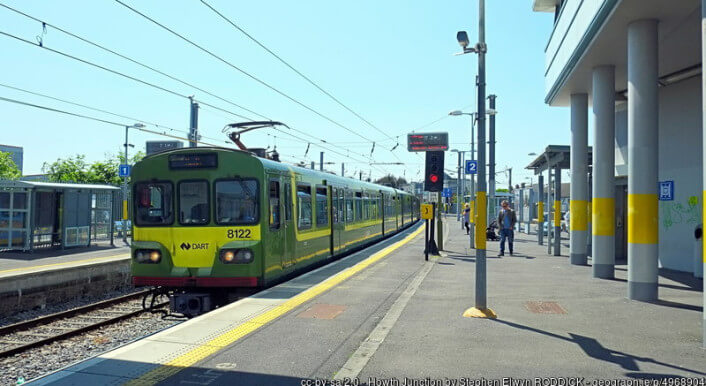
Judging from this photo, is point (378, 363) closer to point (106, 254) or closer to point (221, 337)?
point (221, 337)

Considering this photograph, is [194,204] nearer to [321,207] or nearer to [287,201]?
[287,201]

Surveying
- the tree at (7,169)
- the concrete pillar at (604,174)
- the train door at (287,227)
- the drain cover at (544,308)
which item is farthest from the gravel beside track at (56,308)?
the tree at (7,169)

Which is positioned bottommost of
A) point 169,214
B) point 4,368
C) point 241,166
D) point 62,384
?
point 4,368

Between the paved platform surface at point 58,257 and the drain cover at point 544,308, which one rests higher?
the drain cover at point 544,308

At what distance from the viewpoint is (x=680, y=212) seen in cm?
1414

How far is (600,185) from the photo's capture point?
12.5 meters

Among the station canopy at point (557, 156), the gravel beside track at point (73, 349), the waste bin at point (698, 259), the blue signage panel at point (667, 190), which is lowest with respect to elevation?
the gravel beside track at point (73, 349)

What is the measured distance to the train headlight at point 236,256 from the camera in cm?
947

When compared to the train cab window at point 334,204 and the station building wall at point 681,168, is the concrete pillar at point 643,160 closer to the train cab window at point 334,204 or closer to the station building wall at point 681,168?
the station building wall at point 681,168

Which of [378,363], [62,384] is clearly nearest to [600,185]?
[378,363]

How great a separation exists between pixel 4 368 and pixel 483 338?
6372 mm

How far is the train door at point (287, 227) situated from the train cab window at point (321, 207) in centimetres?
229

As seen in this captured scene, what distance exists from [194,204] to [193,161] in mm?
745

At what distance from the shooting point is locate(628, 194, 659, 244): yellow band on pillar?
9680mm
